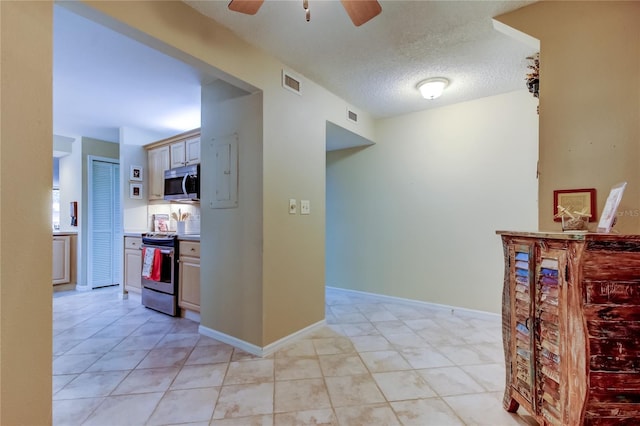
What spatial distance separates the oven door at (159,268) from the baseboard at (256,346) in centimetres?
79

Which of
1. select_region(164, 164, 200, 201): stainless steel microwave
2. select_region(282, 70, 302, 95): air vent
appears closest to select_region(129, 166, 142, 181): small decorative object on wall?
select_region(164, 164, 200, 201): stainless steel microwave

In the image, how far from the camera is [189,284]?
3.06 m

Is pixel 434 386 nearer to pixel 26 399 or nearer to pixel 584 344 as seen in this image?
pixel 584 344

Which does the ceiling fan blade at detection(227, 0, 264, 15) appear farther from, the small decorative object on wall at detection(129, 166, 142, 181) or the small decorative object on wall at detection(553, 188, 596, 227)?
the small decorative object on wall at detection(129, 166, 142, 181)

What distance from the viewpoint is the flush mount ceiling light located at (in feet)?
9.02

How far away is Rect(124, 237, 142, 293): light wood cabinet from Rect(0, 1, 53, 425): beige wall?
305 centimetres

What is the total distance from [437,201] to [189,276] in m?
2.95

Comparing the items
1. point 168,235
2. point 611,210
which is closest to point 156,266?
point 168,235

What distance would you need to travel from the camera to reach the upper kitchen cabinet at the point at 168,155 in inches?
143

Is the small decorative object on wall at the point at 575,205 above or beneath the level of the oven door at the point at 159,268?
above

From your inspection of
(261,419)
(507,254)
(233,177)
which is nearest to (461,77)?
(507,254)

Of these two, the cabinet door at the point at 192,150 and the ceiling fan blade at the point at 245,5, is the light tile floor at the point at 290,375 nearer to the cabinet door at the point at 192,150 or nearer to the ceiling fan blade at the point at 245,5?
the cabinet door at the point at 192,150

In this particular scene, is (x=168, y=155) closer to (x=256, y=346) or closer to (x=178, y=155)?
(x=178, y=155)

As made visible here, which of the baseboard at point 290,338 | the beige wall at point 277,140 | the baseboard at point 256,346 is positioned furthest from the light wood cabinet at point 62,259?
the baseboard at point 290,338
